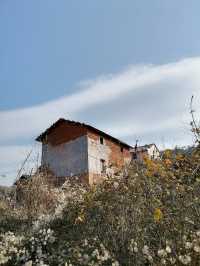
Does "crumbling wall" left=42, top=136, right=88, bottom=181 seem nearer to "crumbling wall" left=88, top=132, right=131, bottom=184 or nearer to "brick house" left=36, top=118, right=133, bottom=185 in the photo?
"brick house" left=36, top=118, right=133, bottom=185

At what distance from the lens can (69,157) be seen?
98.4 feet

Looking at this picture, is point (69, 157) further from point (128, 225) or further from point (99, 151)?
point (128, 225)

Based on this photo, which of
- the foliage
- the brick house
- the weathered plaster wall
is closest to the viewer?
the foliage

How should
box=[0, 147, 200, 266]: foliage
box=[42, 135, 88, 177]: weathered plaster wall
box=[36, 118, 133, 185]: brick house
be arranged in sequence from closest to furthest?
1. box=[0, 147, 200, 266]: foliage
2. box=[42, 135, 88, 177]: weathered plaster wall
3. box=[36, 118, 133, 185]: brick house

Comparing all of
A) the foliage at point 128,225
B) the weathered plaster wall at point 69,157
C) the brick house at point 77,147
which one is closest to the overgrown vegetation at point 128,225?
the foliage at point 128,225

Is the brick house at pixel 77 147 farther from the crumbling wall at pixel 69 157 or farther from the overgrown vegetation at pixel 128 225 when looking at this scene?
the overgrown vegetation at pixel 128 225

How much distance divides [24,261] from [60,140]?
1004 inches

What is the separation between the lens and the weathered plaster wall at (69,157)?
29.0 meters

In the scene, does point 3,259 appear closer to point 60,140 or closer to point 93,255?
point 93,255

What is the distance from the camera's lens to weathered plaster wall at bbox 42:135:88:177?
95.0 ft

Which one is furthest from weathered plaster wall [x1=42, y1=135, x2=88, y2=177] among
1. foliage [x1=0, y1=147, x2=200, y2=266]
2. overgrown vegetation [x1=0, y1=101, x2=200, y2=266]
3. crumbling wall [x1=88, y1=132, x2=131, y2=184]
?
foliage [x1=0, y1=147, x2=200, y2=266]

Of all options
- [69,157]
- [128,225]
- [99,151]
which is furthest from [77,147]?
[128,225]

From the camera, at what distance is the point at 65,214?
24.4ft

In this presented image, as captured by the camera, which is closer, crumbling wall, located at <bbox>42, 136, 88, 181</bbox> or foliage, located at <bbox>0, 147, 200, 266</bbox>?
foliage, located at <bbox>0, 147, 200, 266</bbox>
